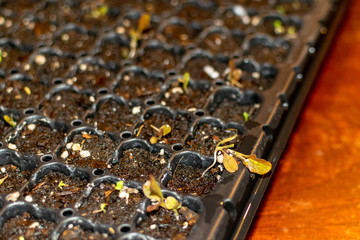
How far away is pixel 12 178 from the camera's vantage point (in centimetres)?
77

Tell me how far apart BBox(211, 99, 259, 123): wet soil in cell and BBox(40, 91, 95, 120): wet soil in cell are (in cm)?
26

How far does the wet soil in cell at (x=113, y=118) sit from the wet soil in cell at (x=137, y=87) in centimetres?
3

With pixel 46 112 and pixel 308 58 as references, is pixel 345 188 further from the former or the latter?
pixel 46 112

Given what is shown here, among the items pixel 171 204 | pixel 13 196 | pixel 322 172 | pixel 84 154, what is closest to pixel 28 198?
pixel 13 196

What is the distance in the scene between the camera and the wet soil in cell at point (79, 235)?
2.19 feet

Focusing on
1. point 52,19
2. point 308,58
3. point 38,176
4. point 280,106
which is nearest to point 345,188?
point 280,106

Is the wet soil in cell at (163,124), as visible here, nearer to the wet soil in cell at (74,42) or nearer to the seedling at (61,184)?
the seedling at (61,184)

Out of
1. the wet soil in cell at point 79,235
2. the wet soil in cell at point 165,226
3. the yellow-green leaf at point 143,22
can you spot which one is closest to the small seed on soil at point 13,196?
the wet soil in cell at point 79,235

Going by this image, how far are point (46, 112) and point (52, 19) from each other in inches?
15.3

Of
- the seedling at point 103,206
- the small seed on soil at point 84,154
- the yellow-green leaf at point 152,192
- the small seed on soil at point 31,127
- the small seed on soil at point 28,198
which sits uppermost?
the small seed on soil at point 31,127

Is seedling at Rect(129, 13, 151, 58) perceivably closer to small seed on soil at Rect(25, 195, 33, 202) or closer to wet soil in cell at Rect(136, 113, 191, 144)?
wet soil in cell at Rect(136, 113, 191, 144)

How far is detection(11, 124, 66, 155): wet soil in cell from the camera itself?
0.81 m

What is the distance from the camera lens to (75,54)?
1.04 metres

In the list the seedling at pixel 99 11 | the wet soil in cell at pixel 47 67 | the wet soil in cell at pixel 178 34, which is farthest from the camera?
the seedling at pixel 99 11
